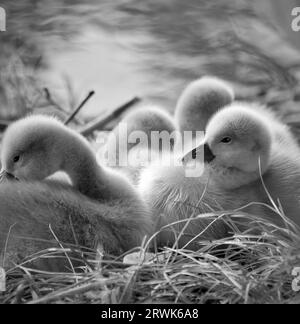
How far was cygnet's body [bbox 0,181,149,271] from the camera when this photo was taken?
1479 millimetres

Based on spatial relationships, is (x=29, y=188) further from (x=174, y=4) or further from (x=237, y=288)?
(x=174, y=4)

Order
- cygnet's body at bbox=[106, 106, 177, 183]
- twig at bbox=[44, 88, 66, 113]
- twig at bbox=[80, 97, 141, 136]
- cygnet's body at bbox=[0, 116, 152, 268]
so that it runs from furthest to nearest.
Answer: twig at bbox=[44, 88, 66, 113]
twig at bbox=[80, 97, 141, 136]
cygnet's body at bbox=[106, 106, 177, 183]
cygnet's body at bbox=[0, 116, 152, 268]

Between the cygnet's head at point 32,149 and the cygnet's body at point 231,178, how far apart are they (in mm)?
263

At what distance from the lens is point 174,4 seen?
2607 millimetres

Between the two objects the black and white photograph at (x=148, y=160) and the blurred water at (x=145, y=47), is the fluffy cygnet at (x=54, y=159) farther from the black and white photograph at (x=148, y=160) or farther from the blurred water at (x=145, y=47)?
the blurred water at (x=145, y=47)

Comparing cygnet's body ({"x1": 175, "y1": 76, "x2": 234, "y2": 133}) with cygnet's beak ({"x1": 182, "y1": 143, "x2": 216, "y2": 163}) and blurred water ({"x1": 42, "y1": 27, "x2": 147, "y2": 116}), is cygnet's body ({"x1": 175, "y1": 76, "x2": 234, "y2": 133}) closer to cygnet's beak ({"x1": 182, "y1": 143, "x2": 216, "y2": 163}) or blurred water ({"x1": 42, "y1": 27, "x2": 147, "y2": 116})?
cygnet's beak ({"x1": 182, "y1": 143, "x2": 216, "y2": 163})

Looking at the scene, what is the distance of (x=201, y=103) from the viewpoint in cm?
212

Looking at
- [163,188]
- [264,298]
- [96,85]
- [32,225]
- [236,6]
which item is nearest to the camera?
[264,298]

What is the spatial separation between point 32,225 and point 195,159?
1.53ft

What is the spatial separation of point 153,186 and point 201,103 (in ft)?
1.45

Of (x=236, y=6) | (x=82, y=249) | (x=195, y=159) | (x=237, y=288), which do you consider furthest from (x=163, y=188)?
(x=236, y=6)

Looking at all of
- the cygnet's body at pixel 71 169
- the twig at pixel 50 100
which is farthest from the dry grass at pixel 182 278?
the twig at pixel 50 100

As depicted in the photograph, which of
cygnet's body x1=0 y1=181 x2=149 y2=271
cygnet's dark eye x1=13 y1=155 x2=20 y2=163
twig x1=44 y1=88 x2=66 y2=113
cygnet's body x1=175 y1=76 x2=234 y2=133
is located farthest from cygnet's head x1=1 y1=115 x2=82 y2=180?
twig x1=44 y1=88 x2=66 y2=113

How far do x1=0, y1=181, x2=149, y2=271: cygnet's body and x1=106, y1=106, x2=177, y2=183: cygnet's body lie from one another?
33cm
